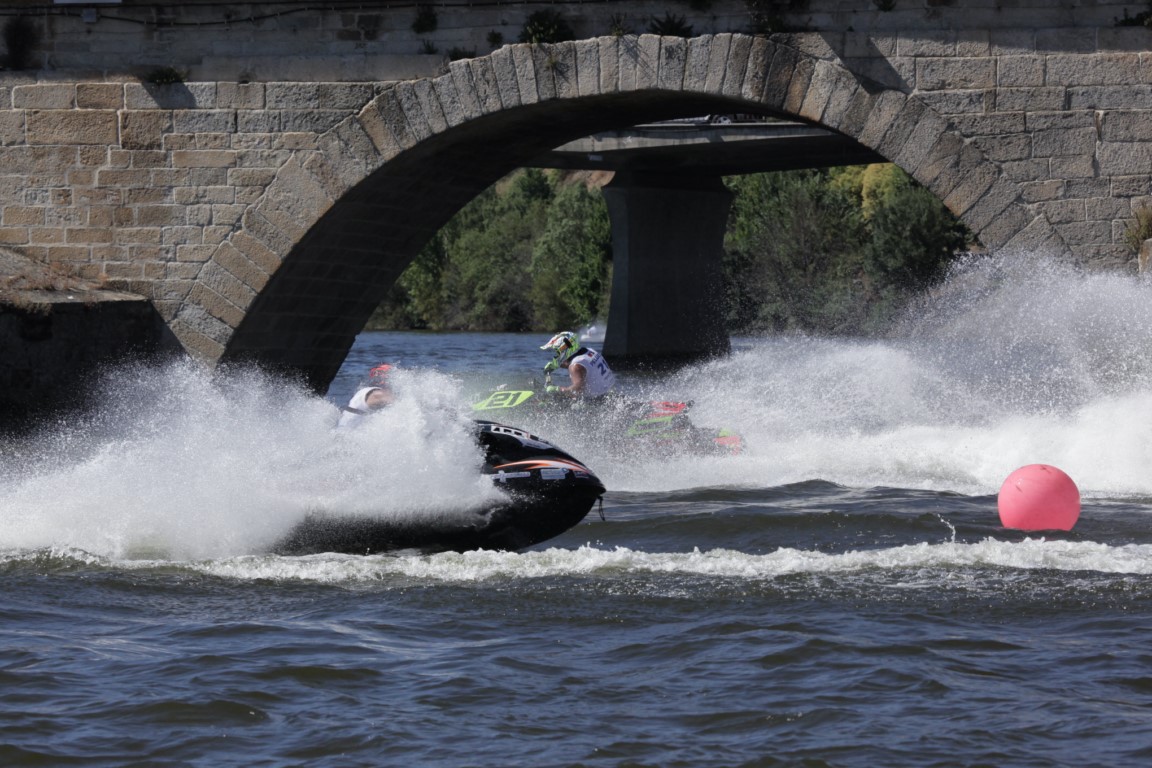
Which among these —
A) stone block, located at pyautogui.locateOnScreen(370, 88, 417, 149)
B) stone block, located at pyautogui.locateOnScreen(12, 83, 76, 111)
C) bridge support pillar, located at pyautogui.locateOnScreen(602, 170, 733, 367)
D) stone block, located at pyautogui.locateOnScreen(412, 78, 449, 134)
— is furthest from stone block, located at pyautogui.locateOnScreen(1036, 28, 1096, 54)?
bridge support pillar, located at pyautogui.locateOnScreen(602, 170, 733, 367)

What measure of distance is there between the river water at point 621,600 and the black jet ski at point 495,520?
0.45ft

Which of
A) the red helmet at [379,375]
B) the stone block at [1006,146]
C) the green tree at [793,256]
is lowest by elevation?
the red helmet at [379,375]

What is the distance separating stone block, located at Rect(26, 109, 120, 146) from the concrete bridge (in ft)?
0.07

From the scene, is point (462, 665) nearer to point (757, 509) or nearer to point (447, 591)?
point (447, 591)

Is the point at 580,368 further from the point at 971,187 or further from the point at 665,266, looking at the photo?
the point at 665,266

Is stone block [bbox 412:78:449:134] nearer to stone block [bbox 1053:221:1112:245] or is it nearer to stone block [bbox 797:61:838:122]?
stone block [bbox 797:61:838:122]

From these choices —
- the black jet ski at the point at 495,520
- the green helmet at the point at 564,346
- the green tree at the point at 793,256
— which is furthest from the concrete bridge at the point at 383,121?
the green tree at the point at 793,256

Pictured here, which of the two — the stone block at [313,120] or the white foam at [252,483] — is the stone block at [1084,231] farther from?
the stone block at [313,120]

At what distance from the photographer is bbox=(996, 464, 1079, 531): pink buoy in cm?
1039

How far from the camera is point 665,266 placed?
39.0 meters

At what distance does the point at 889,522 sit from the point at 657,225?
27.4 m

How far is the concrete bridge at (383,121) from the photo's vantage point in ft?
46.3

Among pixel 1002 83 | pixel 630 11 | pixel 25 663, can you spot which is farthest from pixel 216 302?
pixel 25 663

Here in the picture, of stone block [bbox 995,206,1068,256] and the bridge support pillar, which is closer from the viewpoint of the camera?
stone block [bbox 995,206,1068,256]
